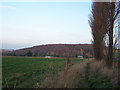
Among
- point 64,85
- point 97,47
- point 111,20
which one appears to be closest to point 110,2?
point 111,20

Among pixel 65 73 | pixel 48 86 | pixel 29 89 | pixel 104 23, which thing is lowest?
pixel 29 89

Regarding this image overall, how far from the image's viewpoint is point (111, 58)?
7812mm

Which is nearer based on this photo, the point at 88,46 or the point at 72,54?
the point at 72,54

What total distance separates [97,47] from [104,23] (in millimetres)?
3937

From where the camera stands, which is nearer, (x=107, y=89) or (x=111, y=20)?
(x=107, y=89)

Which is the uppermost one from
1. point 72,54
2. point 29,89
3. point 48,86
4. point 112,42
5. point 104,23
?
point 104,23

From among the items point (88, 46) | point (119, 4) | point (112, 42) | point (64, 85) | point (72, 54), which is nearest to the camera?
point (64, 85)

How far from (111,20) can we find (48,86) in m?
6.16

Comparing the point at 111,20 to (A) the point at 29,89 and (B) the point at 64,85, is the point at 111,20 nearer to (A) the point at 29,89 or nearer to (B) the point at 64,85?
(B) the point at 64,85

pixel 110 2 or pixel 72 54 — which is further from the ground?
pixel 110 2

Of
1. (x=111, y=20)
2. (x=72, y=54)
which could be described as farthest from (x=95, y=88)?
(x=111, y=20)

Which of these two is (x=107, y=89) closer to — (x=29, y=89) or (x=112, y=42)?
(x=29, y=89)

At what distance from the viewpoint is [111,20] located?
7863 mm

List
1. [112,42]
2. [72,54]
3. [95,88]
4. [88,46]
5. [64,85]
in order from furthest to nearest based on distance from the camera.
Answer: [88,46]
[112,42]
[72,54]
[95,88]
[64,85]
